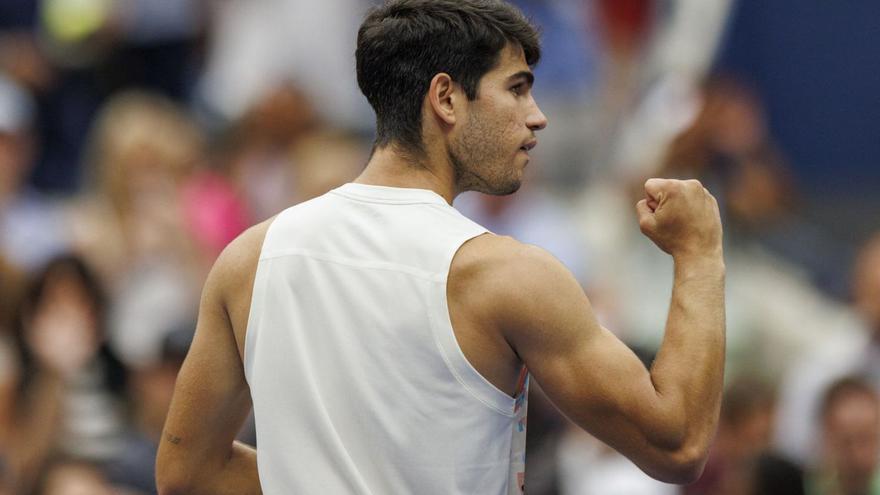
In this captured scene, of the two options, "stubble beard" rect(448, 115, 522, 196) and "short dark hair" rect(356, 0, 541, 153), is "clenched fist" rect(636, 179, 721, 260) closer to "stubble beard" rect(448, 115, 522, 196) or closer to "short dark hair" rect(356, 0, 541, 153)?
"stubble beard" rect(448, 115, 522, 196)

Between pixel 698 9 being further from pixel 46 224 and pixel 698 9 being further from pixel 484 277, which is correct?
pixel 484 277

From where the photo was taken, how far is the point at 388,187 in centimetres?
347

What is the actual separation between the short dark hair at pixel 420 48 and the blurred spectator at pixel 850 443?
361cm

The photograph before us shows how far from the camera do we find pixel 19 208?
9.20 metres

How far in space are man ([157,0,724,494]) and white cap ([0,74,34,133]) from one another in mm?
5878

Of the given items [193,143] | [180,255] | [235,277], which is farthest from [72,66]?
[235,277]

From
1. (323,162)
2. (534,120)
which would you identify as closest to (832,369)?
(323,162)

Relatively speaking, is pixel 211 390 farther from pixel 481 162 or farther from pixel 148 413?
pixel 148 413

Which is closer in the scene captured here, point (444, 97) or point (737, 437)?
point (444, 97)

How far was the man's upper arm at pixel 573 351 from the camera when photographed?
3.21 meters

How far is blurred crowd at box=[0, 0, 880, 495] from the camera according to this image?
23.2 ft

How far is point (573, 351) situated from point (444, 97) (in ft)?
2.03

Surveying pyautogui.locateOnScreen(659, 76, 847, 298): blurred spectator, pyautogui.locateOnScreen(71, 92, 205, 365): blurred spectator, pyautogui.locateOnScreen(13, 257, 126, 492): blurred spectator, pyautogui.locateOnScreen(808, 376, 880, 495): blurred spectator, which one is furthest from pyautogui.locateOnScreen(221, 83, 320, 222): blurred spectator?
pyautogui.locateOnScreen(808, 376, 880, 495): blurred spectator

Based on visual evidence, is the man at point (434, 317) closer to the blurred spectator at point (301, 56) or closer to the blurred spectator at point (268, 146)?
the blurred spectator at point (268, 146)
